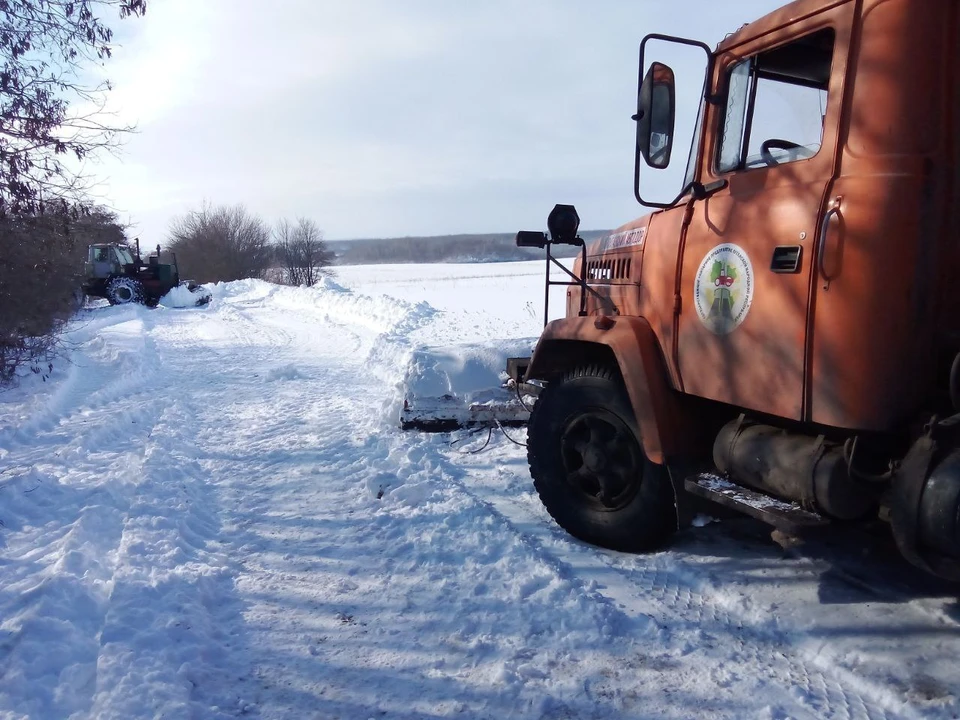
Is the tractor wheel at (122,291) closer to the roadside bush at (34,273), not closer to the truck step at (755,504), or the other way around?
the roadside bush at (34,273)

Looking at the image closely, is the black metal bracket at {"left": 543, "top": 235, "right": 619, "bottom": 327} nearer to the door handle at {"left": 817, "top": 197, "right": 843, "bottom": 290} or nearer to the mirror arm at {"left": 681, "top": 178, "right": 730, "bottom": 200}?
the mirror arm at {"left": 681, "top": 178, "right": 730, "bottom": 200}

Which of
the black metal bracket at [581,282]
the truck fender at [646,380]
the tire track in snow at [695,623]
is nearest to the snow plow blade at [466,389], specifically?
the black metal bracket at [581,282]

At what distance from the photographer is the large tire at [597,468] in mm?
3723

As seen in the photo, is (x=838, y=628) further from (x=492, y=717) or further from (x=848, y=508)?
(x=492, y=717)

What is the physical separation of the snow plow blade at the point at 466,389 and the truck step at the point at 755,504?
1.88 m

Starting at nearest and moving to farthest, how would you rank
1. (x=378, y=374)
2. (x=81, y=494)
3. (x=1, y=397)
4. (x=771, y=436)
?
1. (x=771, y=436)
2. (x=81, y=494)
3. (x=1, y=397)
4. (x=378, y=374)

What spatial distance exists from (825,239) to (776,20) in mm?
1145

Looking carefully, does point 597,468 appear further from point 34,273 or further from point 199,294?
point 199,294

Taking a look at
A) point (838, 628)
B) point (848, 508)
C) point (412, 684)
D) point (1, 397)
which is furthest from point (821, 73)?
point (1, 397)

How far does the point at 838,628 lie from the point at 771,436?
0.94 m

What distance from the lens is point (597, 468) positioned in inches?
152

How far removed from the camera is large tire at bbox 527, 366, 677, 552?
3.72 meters

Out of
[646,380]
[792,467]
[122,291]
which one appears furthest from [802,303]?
[122,291]

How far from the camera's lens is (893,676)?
2.66 m
